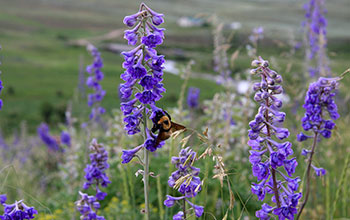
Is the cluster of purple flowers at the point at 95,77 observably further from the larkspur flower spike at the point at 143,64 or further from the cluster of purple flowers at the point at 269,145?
the cluster of purple flowers at the point at 269,145

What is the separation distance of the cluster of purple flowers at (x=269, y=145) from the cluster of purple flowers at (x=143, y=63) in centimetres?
48

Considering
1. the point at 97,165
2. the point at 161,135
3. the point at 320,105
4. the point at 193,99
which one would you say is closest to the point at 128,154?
the point at 161,135

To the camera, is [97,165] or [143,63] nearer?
[143,63]

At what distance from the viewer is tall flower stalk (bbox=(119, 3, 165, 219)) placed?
1.92m

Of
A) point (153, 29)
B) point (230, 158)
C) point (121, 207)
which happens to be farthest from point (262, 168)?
point (230, 158)

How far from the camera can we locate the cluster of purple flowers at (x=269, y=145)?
180cm

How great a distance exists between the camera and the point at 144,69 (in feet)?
6.23

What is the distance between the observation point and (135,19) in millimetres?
1993

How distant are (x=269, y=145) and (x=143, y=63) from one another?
74 cm

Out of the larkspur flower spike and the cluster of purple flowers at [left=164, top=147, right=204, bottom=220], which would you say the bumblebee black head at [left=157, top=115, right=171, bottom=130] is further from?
the cluster of purple flowers at [left=164, top=147, right=204, bottom=220]

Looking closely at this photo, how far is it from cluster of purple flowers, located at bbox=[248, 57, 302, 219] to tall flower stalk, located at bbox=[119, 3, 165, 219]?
48 cm

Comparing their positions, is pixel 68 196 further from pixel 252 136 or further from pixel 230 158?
pixel 252 136

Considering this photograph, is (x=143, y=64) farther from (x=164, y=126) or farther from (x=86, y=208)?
(x=86, y=208)

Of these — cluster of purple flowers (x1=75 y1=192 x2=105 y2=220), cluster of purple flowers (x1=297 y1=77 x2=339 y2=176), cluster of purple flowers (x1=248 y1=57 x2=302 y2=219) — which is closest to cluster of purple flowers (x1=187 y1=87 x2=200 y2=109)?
cluster of purple flowers (x1=75 y1=192 x2=105 y2=220)
